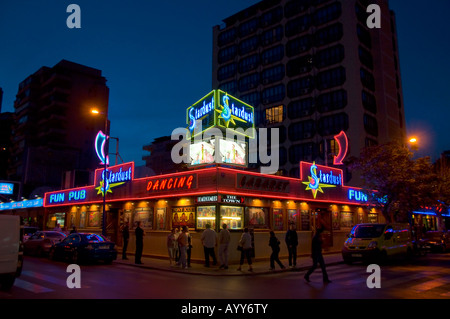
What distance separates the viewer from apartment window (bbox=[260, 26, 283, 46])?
223ft

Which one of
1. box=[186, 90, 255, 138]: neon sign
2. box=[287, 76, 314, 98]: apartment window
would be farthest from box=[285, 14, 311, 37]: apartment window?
box=[186, 90, 255, 138]: neon sign

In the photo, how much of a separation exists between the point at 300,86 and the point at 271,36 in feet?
42.2

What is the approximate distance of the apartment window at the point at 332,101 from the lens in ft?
188

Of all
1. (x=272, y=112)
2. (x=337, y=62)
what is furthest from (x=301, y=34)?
(x=272, y=112)

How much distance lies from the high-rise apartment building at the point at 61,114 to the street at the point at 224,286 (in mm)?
55900

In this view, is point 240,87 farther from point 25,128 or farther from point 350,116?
point 25,128

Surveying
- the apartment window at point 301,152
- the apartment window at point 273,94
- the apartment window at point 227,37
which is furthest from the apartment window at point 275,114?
the apartment window at point 227,37

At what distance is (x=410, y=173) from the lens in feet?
86.7

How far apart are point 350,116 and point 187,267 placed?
45067 millimetres

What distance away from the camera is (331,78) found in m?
59.5

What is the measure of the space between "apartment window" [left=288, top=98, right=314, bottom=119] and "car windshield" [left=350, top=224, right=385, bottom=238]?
141 ft

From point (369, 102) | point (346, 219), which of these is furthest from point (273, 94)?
point (346, 219)

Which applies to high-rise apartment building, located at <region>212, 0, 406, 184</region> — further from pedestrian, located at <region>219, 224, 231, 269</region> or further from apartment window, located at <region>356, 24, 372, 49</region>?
pedestrian, located at <region>219, 224, 231, 269</region>

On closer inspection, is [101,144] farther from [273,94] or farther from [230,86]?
[230,86]
